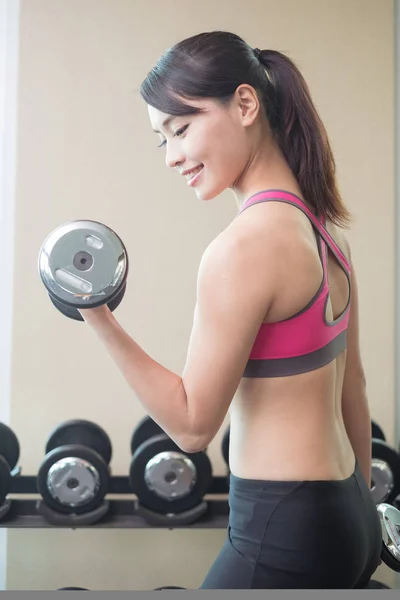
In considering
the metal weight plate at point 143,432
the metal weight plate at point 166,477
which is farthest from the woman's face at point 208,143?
the metal weight plate at point 143,432

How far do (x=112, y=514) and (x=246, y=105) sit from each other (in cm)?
161

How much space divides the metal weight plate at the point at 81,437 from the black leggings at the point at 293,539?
60.3 inches

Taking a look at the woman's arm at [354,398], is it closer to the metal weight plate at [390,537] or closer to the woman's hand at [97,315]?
the metal weight plate at [390,537]

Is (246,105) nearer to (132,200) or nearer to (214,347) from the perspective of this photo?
(214,347)

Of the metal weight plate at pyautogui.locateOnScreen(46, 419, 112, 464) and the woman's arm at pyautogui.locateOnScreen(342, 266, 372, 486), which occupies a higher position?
the woman's arm at pyautogui.locateOnScreen(342, 266, 372, 486)

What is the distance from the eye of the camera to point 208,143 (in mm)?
874

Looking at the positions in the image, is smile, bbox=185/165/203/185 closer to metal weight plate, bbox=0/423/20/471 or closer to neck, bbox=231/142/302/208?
neck, bbox=231/142/302/208

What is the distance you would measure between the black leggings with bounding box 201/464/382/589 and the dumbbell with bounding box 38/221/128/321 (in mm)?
280

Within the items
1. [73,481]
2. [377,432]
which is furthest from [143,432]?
[377,432]

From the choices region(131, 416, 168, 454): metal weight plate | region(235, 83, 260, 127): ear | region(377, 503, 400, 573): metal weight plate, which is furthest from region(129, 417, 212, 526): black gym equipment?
region(235, 83, 260, 127): ear

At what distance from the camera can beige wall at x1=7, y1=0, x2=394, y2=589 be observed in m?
2.57

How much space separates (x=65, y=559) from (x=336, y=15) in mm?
2241

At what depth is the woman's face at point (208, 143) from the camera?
2.86 feet

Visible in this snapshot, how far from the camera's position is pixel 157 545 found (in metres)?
2.57
